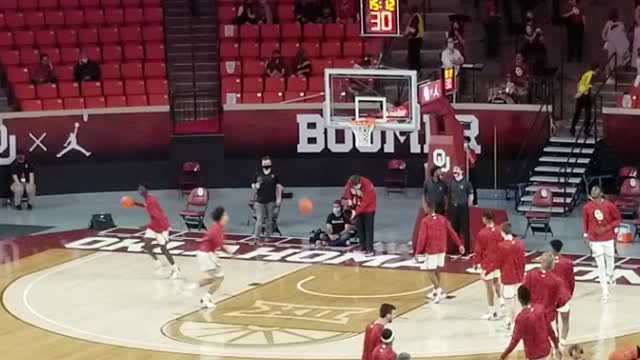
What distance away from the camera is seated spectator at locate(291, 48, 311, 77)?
37844mm

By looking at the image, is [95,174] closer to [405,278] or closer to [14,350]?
[405,278]

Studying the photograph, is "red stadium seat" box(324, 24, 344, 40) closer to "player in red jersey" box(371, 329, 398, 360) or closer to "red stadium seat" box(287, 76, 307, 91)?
"red stadium seat" box(287, 76, 307, 91)

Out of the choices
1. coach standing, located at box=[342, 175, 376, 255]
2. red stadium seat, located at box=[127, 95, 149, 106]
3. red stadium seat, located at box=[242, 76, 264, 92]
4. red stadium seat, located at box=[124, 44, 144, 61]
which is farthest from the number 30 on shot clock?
red stadium seat, located at box=[124, 44, 144, 61]

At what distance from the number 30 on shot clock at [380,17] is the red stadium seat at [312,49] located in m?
10.8

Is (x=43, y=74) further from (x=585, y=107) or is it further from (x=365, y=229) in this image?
(x=585, y=107)

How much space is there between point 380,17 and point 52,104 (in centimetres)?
1251

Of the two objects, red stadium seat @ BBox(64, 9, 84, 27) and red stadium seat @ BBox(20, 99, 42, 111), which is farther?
red stadium seat @ BBox(64, 9, 84, 27)

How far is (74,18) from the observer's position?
1558 inches

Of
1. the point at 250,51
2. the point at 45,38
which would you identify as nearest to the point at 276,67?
the point at 250,51

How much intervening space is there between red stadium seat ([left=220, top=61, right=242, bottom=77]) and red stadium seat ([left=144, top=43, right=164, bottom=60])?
1.66 meters

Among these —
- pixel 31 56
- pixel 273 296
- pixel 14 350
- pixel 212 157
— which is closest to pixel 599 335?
pixel 273 296

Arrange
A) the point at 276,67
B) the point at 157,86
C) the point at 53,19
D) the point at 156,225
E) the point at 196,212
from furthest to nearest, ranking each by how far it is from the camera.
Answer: the point at 53,19 → the point at 157,86 → the point at 276,67 → the point at 196,212 → the point at 156,225

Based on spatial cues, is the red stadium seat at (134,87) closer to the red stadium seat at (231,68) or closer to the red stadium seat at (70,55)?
the red stadium seat at (70,55)

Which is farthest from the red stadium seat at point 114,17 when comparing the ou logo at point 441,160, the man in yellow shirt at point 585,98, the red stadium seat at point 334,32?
the ou logo at point 441,160
